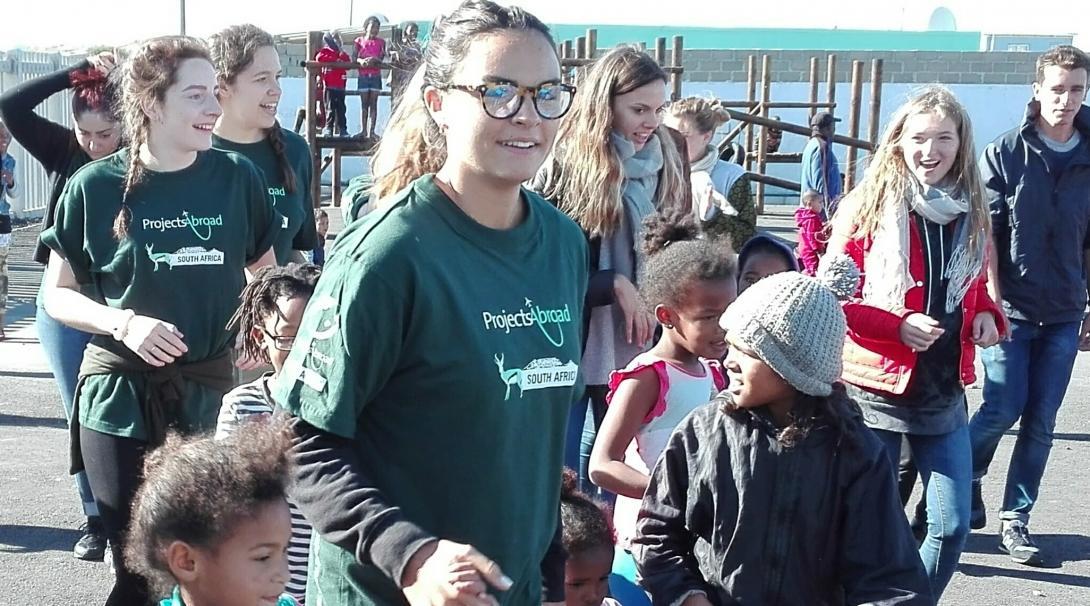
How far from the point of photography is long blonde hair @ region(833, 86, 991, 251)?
4738 mm

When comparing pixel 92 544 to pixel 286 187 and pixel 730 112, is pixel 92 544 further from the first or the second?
pixel 730 112

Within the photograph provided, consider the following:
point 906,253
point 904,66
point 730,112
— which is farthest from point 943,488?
point 904,66

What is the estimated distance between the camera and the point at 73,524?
629 cm

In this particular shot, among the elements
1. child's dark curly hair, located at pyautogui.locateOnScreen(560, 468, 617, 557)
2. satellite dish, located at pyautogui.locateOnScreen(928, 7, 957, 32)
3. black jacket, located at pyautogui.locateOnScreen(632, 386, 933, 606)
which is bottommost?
child's dark curly hair, located at pyautogui.locateOnScreen(560, 468, 617, 557)

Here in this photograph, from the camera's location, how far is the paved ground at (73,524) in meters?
5.48

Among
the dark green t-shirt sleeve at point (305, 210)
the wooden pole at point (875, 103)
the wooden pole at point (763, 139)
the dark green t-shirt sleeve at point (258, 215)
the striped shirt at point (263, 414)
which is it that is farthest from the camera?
the wooden pole at point (763, 139)

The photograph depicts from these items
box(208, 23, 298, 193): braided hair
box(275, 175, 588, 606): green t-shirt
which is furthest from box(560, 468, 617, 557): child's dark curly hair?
box(208, 23, 298, 193): braided hair

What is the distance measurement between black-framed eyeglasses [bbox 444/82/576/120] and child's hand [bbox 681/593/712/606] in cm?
115

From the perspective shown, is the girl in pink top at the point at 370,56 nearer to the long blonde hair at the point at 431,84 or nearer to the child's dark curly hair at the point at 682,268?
the child's dark curly hair at the point at 682,268

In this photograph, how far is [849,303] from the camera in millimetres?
4629

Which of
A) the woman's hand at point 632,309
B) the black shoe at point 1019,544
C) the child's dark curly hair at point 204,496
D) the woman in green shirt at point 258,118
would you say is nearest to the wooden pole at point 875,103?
the black shoe at point 1019,544

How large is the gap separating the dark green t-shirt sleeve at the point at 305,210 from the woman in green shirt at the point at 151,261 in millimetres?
1000

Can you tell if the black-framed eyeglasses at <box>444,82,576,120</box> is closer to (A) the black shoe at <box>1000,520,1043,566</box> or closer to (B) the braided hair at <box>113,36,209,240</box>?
(B) the braided hair at <box>113,36,209,240</box>

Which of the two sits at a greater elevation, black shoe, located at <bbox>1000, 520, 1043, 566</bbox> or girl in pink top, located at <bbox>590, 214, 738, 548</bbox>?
girl in pink top, located at <bbox>590, 214, 738, 548</bbox>
